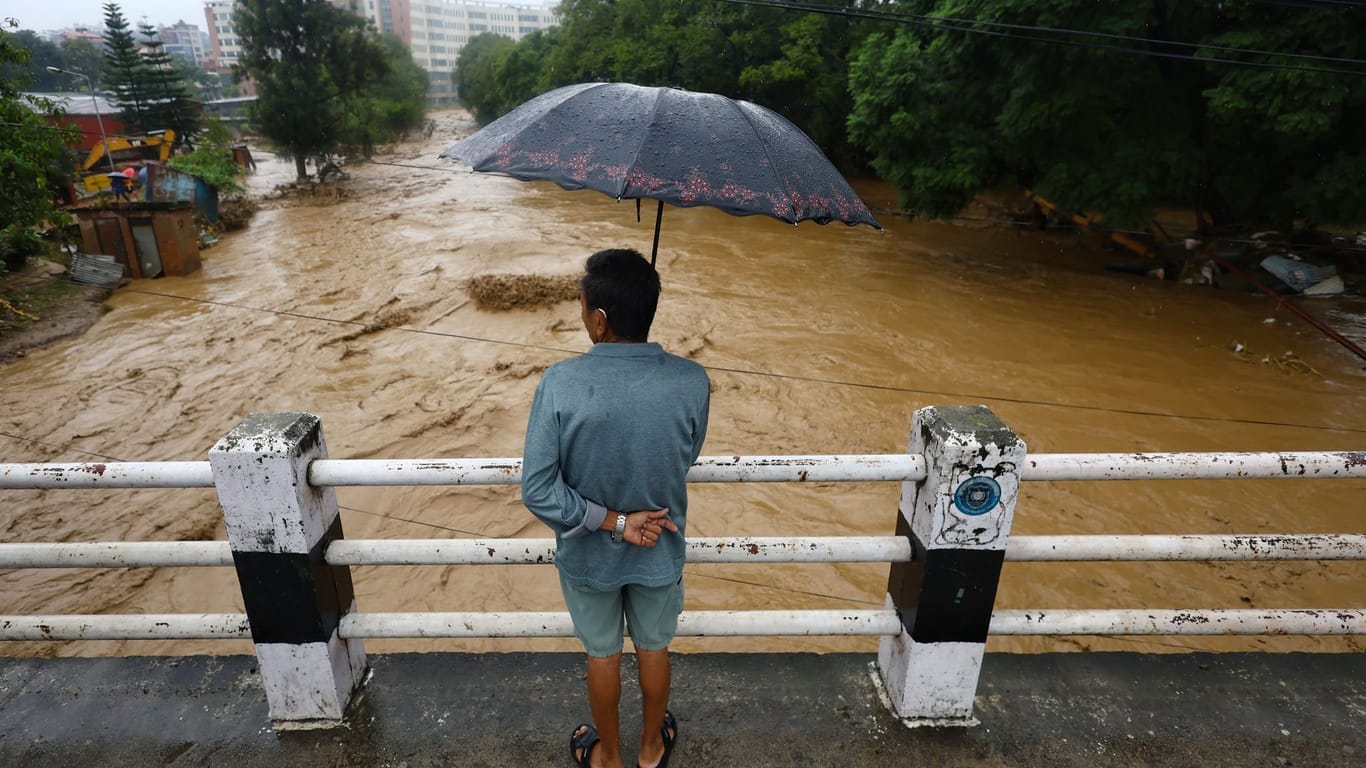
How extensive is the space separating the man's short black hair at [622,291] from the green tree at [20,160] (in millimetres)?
13832

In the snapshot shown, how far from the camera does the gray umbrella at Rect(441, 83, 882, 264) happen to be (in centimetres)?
202

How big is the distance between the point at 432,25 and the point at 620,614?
139 m

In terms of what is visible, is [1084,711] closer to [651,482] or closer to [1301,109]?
[651,482]

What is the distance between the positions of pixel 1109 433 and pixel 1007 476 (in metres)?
7.55

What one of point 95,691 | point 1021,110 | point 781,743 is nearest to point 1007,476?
point 781,743

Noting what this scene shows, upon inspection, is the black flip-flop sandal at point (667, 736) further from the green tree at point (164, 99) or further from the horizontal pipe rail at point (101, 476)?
the green tree at point (164, 99)

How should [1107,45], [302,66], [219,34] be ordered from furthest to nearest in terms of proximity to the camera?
[219,34] → [302,66] → [1107,45]

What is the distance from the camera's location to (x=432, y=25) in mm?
121125

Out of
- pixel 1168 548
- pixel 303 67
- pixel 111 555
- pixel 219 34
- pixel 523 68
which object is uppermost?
pixel 219 34

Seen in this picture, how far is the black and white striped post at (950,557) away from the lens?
1995mm

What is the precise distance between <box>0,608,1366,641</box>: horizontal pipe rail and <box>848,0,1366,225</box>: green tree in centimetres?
858

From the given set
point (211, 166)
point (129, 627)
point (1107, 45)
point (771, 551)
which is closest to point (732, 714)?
point (771, 551)

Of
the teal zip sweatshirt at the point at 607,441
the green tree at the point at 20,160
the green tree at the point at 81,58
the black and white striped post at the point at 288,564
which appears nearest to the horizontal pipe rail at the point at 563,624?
the black and white striped post at the point at 288,564

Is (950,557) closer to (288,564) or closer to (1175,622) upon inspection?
(1175,622)
